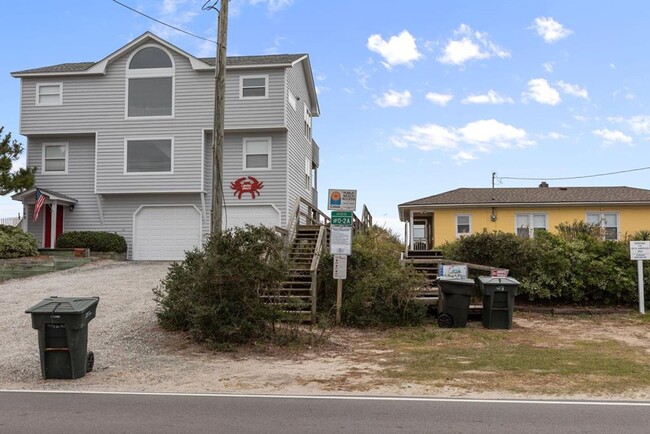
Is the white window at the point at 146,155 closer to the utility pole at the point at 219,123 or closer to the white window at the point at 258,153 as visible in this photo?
the white window at the point at 258,153

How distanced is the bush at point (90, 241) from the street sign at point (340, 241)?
A: 1418cm

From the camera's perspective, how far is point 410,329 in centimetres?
1315

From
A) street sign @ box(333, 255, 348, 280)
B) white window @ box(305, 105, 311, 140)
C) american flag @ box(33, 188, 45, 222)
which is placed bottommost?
street sign @ box(333, 255, 348, 280)

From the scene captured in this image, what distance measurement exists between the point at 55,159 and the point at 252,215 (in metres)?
9.46

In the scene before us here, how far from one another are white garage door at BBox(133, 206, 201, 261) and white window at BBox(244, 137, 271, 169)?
131 inches

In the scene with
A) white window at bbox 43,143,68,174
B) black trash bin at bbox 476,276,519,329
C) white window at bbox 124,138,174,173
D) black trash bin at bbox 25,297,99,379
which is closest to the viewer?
black trash bin at bbox 25,297,99,379

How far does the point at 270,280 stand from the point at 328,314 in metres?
3.11

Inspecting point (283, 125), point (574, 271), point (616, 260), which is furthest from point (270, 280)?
point (283, 125)

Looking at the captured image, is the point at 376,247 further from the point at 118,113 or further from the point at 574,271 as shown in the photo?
the point at 118,113

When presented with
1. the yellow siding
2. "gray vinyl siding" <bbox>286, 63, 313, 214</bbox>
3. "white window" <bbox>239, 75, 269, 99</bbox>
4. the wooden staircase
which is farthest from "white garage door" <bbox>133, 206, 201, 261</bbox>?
the yellow siding

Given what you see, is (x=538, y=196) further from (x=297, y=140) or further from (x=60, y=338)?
(x=60, y=338)

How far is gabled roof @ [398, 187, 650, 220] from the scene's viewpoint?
89.1 feet

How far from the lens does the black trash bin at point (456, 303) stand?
527 inches

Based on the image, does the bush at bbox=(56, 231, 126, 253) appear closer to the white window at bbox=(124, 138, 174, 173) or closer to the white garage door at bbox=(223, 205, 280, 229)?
the white window at bbox=(124, 138, 174, 173)
